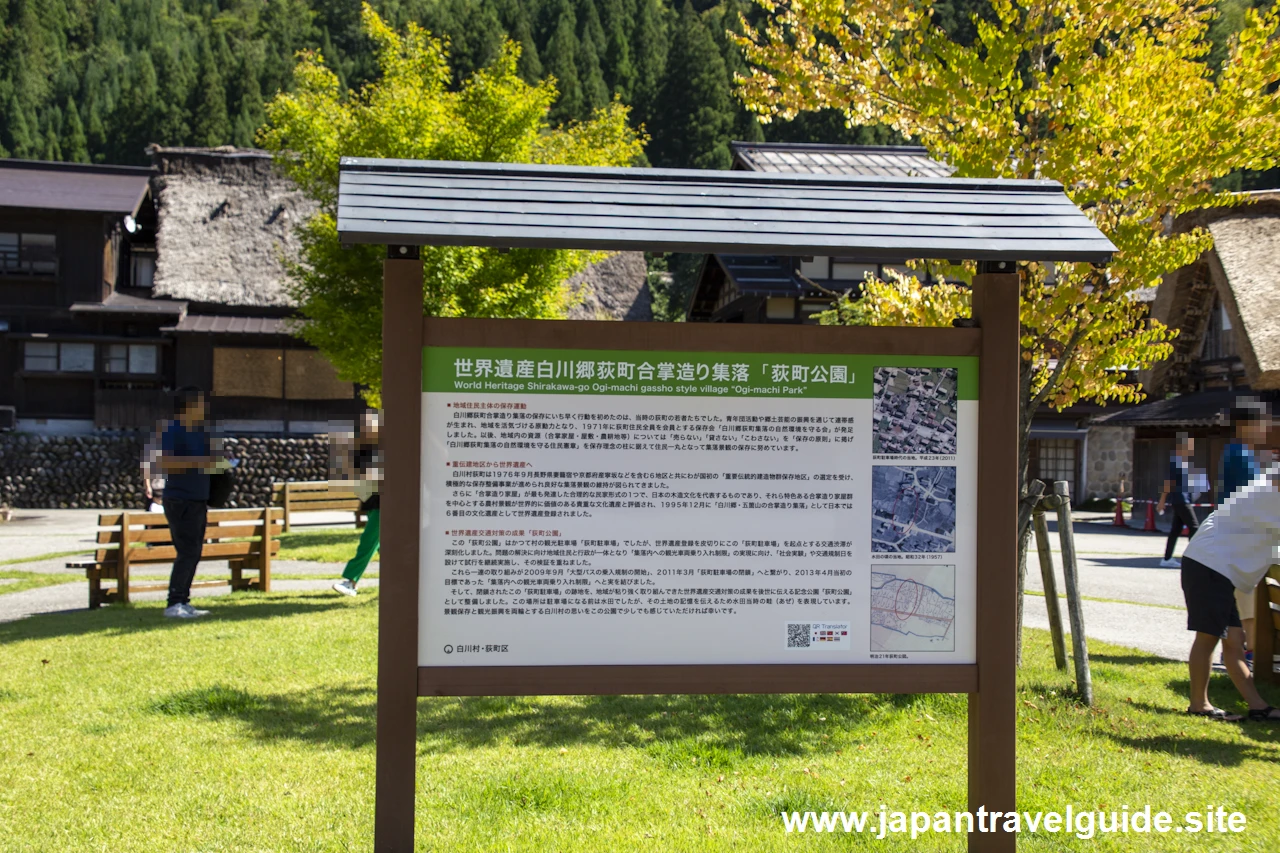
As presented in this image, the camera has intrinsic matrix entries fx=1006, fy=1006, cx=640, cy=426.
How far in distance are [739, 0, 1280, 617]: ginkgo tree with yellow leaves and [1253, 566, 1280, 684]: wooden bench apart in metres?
1.66

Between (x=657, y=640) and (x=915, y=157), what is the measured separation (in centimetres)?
2386

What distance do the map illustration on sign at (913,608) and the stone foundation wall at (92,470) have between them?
81.7ft

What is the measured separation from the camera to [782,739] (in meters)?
5.41

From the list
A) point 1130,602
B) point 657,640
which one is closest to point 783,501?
point 657,640

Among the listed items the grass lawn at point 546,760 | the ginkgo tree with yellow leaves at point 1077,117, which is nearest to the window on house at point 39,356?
the grass lawn at point 546,760

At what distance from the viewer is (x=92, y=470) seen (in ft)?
84.4

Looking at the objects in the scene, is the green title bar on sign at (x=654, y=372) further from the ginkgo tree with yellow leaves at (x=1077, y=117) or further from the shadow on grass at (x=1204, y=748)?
the ginkgo tree with yellow leaves at (x=1077, y=117)

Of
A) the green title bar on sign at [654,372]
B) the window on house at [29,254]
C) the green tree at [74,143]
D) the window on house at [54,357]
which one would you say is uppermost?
the green tree at [74,143]

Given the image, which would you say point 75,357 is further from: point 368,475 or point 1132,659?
point 1132,659

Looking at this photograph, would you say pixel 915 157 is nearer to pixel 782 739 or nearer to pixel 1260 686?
pixel 1260 686

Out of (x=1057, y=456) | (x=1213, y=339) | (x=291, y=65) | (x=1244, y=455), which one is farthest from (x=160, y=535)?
(x=291, y=65)

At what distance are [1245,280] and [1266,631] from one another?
1421cm

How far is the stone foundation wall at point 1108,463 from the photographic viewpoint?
30.9 meters

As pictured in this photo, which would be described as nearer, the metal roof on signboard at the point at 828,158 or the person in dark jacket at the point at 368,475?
the person in dark jacket at the point at 368,475
